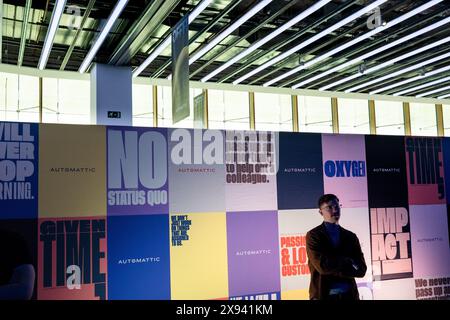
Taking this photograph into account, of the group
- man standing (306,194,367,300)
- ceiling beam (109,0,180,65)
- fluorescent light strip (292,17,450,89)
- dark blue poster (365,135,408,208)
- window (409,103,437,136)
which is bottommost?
man standing (306,194,367,300)

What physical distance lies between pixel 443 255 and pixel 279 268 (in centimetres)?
222

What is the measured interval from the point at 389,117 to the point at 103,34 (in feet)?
30.8

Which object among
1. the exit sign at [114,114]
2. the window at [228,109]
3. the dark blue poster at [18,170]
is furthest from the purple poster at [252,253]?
the window at [228,109]

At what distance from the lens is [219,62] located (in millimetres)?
9742

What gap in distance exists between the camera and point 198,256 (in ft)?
15.7

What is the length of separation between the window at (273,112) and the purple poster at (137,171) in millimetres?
7623

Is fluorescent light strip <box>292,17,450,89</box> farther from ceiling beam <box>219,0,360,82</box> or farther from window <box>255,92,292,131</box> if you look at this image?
window <box>255,92,292,131</box>

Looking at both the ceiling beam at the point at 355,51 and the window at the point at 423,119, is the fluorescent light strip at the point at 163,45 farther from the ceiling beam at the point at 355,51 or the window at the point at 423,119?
the window at the point at 423,119

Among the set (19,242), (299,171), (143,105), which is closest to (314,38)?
(299,171)

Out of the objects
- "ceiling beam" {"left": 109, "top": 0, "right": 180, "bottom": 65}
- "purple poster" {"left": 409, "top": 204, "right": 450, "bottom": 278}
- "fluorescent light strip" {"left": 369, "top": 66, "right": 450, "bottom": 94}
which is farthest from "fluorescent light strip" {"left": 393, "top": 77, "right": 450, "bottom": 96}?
"ceiling beam" {"left": 109, "top": 0, "right": 180, "bottom": 65}

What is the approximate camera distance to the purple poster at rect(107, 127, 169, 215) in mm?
4570

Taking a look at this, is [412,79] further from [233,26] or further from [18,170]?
[18,170]

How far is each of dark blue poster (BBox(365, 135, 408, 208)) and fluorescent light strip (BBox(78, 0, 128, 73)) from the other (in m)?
3.64

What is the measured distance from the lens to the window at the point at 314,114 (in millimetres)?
12703
